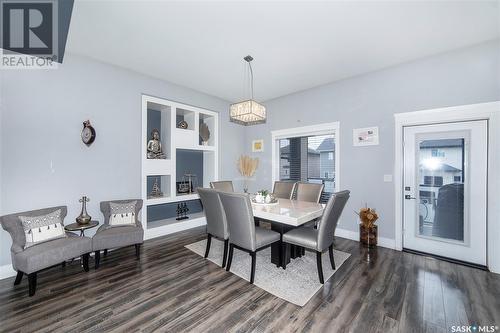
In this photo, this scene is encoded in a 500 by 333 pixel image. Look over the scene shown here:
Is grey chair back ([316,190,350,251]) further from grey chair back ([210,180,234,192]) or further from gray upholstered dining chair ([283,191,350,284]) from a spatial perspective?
grey chair back ([210,180,234,192])

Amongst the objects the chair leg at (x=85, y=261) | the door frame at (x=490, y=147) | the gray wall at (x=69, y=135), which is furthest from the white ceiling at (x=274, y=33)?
the chair leg at (x=85, y=261)

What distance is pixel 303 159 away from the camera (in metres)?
5.04

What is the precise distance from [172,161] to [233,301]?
2826mm

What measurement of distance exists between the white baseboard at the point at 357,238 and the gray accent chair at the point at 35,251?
392 cm

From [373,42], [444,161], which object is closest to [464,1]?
[373,42]

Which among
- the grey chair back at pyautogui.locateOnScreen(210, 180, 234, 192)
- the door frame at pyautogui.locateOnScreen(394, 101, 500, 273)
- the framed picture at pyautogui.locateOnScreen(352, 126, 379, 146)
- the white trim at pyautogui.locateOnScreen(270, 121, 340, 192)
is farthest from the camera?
the white trim at pyautogui.locateOnScreen(270, 121, 340, 192)

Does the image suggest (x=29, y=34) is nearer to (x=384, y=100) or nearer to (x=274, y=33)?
(x=274, y=33)

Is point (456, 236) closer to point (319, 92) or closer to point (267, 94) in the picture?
point (319, 92)

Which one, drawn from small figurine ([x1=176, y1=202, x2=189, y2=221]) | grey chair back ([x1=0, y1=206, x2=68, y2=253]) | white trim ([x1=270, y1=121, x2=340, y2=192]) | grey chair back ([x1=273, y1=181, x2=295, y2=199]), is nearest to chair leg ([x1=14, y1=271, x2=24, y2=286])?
grey chair back ([x1=0, y1=206, x2=68, y2=253])

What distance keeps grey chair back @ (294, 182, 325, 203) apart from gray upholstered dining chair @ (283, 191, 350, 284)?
880 millimetres

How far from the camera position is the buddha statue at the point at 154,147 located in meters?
3.83

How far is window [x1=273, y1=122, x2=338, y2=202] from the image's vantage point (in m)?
4.61

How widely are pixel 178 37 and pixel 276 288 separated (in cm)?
319

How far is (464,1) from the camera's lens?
1.99 m
